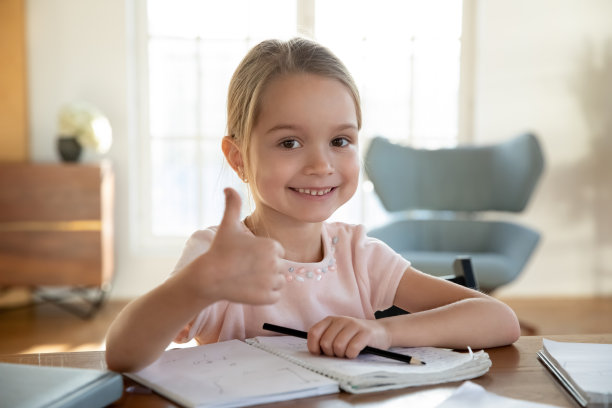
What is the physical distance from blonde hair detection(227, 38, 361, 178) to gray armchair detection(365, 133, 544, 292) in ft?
6.48

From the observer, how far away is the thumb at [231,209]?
29.9 inches

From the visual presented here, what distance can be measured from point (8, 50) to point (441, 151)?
8.15ft

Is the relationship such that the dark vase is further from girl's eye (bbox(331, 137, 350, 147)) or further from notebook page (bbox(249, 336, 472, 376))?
notebook page (bbox(249, 336, 472, 376))

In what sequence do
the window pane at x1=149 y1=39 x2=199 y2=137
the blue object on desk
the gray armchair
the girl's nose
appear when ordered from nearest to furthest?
the blue object on desk → the girl's nose → the gray armchair → the window pane at x1=149 y1=39 x2=199 y2=137

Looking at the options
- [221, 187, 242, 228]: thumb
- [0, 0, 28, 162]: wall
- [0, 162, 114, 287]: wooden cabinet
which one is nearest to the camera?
[221, 187, 242, 228]: thumb

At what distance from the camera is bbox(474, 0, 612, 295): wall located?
168 inches

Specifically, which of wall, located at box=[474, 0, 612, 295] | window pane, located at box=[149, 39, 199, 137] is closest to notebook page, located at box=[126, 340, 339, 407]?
window pane, located at box=[149, 39, 199, 137]

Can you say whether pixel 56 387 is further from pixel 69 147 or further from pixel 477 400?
pixel 69 147

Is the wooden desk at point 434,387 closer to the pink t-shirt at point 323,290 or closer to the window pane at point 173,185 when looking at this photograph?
the pink t-shirt at point 323,290

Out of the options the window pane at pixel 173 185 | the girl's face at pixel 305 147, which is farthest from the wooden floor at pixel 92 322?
the girl's face at pixel 305 147

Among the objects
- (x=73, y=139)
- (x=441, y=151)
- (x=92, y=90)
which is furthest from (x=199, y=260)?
(x=92, y=90)

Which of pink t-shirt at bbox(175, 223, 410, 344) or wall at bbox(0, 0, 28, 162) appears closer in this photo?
pink t-shirt at bbox(175, 223, 410, 344)

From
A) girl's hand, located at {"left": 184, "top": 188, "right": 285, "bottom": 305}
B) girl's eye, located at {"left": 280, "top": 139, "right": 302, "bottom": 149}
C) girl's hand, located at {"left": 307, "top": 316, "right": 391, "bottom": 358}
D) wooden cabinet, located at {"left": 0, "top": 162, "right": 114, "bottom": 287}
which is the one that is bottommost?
wooden cabinet, located at {"left": 0, "top": 162, "right": 114, "bottom": 287}

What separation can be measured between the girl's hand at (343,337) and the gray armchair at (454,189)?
2237 millimetres
